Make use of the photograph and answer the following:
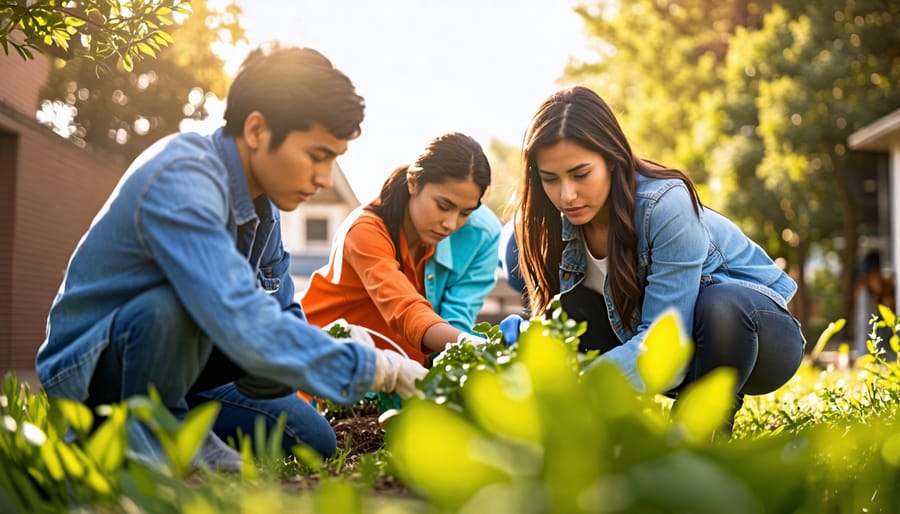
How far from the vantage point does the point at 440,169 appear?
159 inches

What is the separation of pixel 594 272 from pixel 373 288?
885 mm

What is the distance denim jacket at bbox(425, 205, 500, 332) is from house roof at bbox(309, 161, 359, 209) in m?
19.1

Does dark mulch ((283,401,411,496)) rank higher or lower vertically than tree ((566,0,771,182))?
higher

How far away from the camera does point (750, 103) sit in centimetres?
2212

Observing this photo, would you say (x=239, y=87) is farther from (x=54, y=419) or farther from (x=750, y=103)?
(x=750, y=103)

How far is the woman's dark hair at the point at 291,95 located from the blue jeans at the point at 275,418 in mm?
942

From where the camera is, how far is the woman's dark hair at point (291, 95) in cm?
239

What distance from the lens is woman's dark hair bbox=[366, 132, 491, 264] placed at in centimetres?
402

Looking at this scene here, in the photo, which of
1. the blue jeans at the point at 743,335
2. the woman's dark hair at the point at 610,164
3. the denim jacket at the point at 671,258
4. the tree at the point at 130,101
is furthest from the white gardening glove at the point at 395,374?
the tree at the point at 130,101

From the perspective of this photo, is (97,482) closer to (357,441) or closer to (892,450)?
(892,450)

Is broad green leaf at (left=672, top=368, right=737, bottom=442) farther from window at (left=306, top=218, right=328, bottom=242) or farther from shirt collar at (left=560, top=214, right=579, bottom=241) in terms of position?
window at (left=306, top=218, right=328, bottom=242)

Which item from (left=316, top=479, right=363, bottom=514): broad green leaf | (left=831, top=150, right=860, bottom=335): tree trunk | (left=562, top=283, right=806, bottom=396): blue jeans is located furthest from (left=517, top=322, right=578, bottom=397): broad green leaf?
(left=831, top=150, right=860, bottom=335): tree trunk

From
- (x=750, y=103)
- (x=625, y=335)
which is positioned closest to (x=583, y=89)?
(x=625, y=335)

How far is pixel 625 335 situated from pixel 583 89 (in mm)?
888
